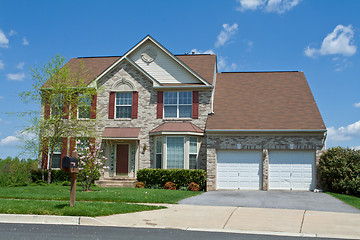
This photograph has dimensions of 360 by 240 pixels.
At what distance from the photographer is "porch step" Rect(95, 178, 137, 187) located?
23.0 meters

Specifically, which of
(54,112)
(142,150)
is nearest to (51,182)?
(54,112)

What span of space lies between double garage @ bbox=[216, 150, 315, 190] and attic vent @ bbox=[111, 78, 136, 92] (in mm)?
6960

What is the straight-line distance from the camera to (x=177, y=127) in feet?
74.5

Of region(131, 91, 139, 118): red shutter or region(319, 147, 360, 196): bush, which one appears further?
region(131, 91, 139, 118): red shutter

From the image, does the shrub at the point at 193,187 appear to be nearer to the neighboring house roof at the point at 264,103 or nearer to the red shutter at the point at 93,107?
the neighboring house roof at the point at 264,103

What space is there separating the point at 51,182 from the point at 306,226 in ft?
57.4

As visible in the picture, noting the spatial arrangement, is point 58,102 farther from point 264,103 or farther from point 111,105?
point 264,103

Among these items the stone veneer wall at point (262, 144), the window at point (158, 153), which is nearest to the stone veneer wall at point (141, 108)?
the window at point (158, 153)

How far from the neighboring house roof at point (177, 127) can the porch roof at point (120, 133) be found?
1.05 meters

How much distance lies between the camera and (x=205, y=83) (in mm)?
23453

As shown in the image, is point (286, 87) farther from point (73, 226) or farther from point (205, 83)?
point (73, 226)

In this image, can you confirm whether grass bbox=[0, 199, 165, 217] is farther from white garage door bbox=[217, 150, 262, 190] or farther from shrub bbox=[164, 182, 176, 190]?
white garage door bbox=[217, 150, 262, 190]

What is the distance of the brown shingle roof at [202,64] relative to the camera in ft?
80.4

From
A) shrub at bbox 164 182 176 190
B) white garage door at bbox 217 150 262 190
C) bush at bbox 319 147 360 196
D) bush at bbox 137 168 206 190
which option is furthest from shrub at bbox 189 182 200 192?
bush at bbox 319 147 360 196
